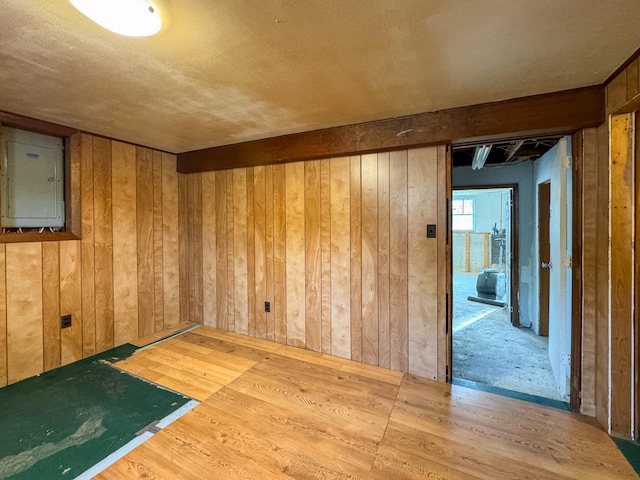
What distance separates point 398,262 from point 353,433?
127cm

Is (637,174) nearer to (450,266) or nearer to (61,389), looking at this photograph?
(450,266)

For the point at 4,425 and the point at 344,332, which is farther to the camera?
the point at 344,332

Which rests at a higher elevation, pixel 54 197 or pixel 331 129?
pixel 331 129

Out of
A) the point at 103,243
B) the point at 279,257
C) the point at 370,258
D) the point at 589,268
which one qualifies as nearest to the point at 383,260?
the point at 370,258

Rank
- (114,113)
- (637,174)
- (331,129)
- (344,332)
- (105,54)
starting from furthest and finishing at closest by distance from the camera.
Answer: (344,332)
(331,129)
(114,113)
(637,174)
(105,54)

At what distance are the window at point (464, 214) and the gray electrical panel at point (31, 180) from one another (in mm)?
10606

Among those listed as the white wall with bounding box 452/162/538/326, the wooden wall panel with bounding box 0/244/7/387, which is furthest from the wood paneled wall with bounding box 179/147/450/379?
the white wall with bounding box 452/162/538/326

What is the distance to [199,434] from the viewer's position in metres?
1.67

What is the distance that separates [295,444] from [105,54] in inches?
89.1

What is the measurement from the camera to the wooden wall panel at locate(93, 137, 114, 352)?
2.66 m

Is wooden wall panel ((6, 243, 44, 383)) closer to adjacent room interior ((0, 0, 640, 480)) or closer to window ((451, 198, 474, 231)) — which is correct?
adjacent room interior ((0, 0, 640, 480))

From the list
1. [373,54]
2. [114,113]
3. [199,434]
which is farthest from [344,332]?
[114,113]

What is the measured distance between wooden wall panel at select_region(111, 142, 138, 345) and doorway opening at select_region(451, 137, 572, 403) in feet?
10.3

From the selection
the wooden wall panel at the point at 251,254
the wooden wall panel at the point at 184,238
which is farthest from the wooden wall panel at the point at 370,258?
the wooden wall panel at the point at 184,238
